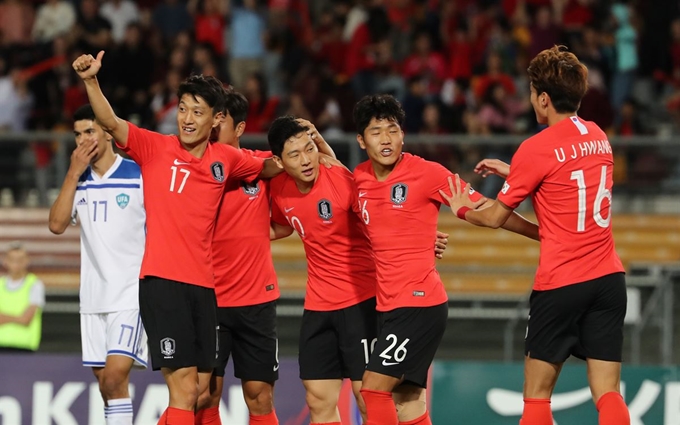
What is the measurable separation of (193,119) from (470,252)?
6.00m

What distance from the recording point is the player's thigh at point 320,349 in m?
7.24

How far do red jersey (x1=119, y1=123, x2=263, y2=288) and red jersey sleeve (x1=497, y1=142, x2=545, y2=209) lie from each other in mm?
1722

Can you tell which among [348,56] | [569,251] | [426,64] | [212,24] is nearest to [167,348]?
[569,251]

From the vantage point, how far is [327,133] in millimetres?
12914

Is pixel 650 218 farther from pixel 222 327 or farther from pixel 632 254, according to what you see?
pixel 222 327

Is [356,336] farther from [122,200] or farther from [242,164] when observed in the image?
[122,200]

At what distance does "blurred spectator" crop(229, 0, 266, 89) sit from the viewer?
48.7 feet

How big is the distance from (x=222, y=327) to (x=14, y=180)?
18.8 feet

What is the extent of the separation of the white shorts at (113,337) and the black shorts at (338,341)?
3.49ft

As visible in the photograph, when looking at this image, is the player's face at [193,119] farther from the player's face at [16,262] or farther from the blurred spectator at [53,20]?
the blurred spectator at [53,20]

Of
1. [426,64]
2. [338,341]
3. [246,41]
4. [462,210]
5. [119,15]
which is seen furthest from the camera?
[119,15]

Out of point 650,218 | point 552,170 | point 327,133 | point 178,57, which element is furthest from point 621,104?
point 552,170

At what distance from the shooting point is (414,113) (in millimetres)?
13508

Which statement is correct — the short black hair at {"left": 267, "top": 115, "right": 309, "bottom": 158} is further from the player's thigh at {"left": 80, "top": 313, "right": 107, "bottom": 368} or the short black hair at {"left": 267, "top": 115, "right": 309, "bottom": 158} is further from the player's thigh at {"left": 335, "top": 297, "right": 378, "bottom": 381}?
the player's thigh at {"left": 80, "top": 313, "right": 107, "bottom": 368}
